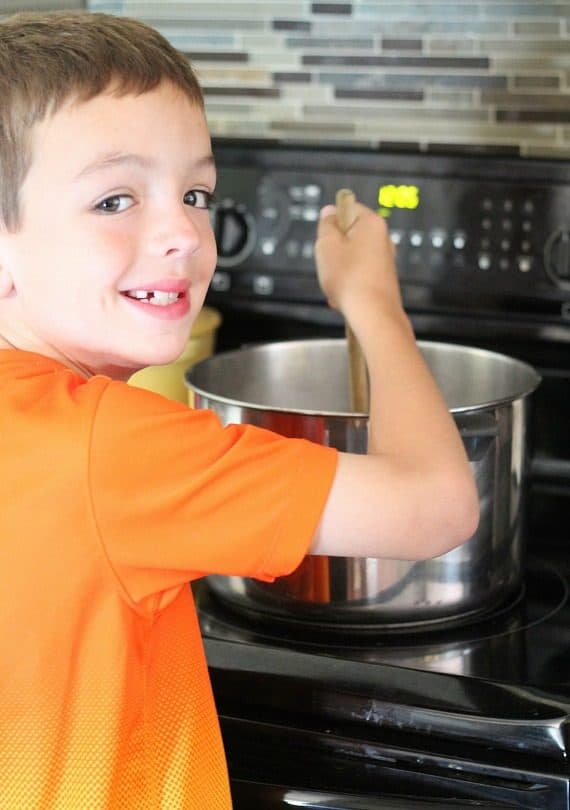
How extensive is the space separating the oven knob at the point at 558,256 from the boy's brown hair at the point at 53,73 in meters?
0.61

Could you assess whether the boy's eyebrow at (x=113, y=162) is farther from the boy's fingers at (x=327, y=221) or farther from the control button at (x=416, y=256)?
the control button at (x=416, y=256)

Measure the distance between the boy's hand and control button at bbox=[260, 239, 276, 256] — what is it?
1.28 ft

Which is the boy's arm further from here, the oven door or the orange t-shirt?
the oven door

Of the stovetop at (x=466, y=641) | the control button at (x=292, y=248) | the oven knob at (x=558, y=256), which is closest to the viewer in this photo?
the stovetop at (x=466, y=641)

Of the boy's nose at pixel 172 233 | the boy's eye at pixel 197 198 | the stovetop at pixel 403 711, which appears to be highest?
the boy's eye at pixel 197 198

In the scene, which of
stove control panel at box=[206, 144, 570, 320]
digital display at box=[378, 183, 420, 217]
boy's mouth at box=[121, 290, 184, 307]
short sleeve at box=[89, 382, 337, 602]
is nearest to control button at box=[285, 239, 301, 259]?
stove control panel at box=[206, 144, 570, 320]

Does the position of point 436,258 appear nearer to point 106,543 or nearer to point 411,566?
point 411,566

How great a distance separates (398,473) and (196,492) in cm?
14

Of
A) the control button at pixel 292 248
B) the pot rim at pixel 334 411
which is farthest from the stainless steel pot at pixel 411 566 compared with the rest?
the control button at pixel 292 248

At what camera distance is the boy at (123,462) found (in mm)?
902

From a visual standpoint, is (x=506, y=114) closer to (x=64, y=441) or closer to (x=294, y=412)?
(x=294, y=412)

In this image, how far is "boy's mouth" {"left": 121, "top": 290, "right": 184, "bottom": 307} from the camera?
99 cm

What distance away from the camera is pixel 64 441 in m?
0.89

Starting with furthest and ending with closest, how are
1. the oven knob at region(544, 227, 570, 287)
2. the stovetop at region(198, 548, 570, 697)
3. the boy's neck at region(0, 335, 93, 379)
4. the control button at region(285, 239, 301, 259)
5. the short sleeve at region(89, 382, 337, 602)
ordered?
1. the control button at region(285, 239, 301, 259)
2. the oven knob at region(544, 227, 570, 287)
3. the stovetop at region(198, 548, 570, 697)
4. the boy's neck at region(0, 335, 93, 379)
5. the short sleeve at region(89, 382, 337, 602)
